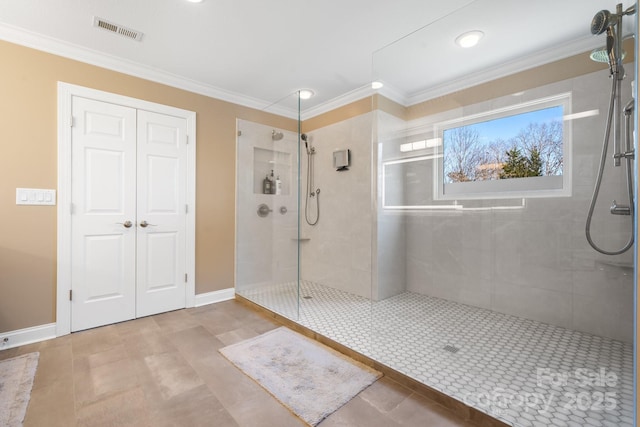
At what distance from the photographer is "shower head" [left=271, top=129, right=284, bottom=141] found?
11.1 ft

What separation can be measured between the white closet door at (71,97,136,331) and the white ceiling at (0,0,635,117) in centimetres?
56

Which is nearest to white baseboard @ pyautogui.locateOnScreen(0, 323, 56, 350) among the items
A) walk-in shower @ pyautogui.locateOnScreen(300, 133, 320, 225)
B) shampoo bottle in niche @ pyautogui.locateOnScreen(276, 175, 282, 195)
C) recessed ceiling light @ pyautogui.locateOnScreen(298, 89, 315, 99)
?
shampoo bottle in niche @ pyautogui.locateOnScreen(276, 175, 282, 195)

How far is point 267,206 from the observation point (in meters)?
3.36

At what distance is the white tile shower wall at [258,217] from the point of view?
3.24 m

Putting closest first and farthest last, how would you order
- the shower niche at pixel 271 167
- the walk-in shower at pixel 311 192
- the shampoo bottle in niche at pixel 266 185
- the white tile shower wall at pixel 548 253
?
the white tile shower wall at pixel 548 253, the shower niche at pixel 271 167, the shampoo bottle in niche at pixel 266 185, the walk-in shower at pixel 311 192

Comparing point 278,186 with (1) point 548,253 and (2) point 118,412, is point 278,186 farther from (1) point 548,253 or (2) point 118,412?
(1) point 548,253

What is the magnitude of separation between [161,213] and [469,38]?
3242 millimetres

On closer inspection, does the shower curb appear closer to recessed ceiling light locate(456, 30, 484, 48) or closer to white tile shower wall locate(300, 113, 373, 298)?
white tile shower wall locate(300, 113, 373, 298)

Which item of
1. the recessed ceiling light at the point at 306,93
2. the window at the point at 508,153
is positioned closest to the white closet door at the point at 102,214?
the recessed ceiling light at the point at 306,93

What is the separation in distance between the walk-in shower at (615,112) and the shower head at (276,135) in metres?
2.77

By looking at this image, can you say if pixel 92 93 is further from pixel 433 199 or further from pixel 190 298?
pixel 433 199

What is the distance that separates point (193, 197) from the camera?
3070 mm

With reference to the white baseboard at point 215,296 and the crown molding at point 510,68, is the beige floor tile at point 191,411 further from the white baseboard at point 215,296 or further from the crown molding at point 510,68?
the crown molding at point 510,68

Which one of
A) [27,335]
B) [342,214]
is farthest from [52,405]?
[342,214]
